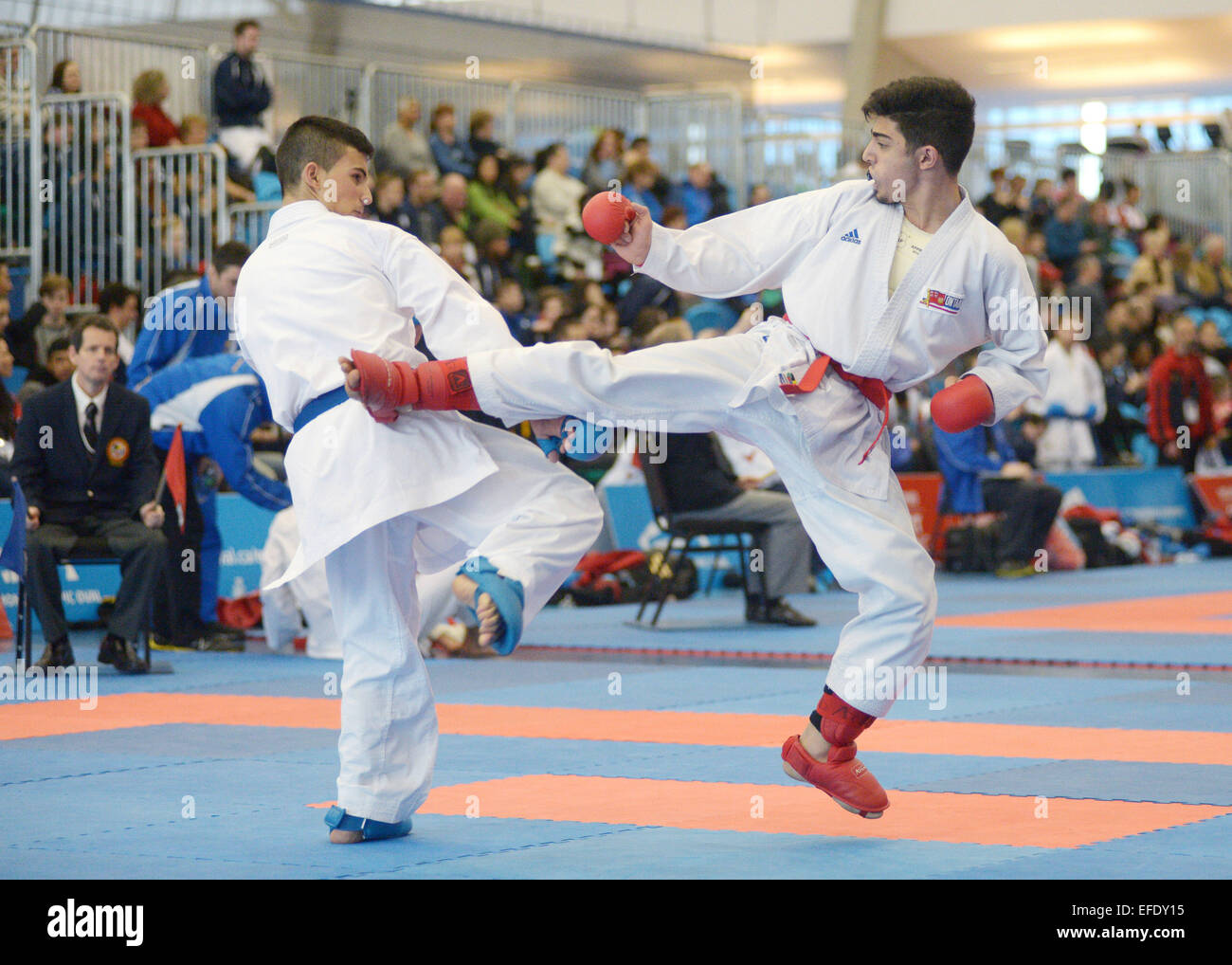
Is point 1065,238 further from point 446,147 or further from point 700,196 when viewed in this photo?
point 446,147

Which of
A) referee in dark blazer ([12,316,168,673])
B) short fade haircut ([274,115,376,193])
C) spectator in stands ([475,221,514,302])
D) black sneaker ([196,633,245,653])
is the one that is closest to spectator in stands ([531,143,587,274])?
spectator in stands ([475,221,514,302])

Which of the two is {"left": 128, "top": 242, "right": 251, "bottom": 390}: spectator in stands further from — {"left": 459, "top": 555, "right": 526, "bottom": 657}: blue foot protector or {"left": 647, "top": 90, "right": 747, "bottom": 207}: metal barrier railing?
{"left": 647, "top": 90, "right": 747, "bottom": 207}: metal barrier railing

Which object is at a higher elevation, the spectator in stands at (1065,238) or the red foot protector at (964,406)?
the spectator in stands at (1065,238)

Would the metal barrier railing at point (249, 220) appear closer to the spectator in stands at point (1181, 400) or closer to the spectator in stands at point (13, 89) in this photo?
the spectator in stands at point (13, 89)

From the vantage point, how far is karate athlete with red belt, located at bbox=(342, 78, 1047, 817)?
379 centimetres

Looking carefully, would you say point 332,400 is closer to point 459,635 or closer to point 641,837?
point 641,837

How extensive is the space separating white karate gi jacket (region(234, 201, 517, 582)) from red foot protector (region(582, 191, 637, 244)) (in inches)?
12.3

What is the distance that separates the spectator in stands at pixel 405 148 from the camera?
12812mm

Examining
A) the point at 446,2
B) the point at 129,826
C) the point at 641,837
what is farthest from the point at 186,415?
→ the point at 446,2

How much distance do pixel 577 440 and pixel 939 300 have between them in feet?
3.34

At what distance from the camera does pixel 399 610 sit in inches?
149

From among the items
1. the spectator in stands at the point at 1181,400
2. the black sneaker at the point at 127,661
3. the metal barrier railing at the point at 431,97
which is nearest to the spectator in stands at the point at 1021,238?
the spectator in stands at the point at 1181,400

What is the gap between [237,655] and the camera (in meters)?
8.17

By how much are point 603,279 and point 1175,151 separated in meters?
11.2
